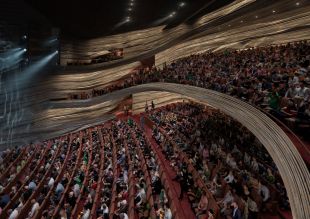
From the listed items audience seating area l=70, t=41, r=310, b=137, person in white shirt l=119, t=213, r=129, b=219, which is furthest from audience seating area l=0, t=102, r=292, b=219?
audience seating area l=70, t=41, r=310, b=137

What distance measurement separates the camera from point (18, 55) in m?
18.0

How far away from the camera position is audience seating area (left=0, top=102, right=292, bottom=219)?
480cm

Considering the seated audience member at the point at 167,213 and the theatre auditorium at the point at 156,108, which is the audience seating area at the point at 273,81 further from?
the seated audience member at the point at 167,213

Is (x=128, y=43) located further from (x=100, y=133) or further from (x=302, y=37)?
(x=302, y=37)

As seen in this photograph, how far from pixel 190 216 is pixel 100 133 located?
24.6 feet

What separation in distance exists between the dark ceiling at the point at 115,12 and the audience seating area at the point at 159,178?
213 inches

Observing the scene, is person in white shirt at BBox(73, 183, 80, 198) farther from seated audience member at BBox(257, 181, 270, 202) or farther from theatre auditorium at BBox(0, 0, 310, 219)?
seated audience member at BBox(257, 181, 270, 202)

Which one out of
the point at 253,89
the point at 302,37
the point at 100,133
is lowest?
the point at 100,133

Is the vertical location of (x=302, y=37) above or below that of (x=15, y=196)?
above

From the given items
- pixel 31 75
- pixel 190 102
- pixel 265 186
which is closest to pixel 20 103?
pixel 31 75

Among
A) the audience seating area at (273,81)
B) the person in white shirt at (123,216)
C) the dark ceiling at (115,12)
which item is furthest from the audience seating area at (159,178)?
the dark ceiling at (115,12)

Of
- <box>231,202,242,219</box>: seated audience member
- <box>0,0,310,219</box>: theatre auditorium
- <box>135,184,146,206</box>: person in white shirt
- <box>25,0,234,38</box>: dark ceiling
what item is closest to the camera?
<box>231,202,242,219</box>: seated audience member

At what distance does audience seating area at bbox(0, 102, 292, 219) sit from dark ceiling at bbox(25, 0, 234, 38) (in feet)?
17.7

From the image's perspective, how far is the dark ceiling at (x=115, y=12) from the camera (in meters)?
13.5
